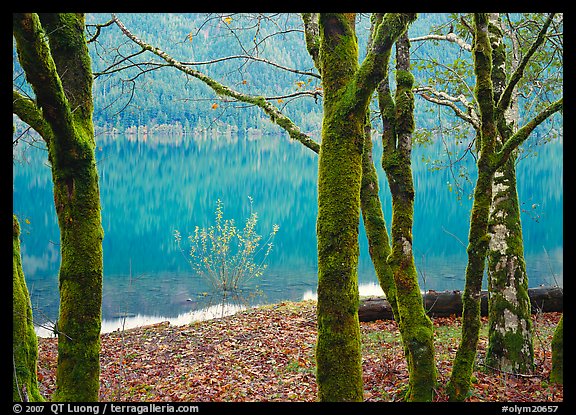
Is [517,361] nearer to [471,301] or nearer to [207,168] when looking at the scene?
[471,301]

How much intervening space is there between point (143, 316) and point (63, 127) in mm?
13350

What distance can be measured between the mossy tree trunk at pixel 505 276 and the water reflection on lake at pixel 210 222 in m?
0.76

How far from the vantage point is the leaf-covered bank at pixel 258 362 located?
7289 millimetres

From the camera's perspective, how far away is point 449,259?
2411 cm

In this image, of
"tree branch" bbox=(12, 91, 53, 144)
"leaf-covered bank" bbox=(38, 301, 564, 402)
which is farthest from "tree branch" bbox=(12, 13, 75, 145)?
"leaf-covered bank" bbox=(38, 301, 564, 402)

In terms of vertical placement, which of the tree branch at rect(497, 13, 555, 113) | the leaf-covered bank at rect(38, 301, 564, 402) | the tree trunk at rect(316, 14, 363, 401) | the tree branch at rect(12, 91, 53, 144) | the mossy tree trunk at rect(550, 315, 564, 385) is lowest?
the leaf-covered bank at rect(38, 301, 564, 402)

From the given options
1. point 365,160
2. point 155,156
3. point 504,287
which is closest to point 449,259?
point 504,287

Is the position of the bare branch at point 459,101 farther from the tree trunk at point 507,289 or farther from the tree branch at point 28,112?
the tree branch at point 28,112

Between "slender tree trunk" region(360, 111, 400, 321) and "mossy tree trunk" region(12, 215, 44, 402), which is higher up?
"slender tree trunk" region(360, 111, 400, 321)

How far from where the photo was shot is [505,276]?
777 cm

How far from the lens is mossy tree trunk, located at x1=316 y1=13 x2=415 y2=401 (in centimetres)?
390

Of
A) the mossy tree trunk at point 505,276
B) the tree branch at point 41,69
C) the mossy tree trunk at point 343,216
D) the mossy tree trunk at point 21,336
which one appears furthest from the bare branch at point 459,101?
the mossy tree trunk at point 21,336

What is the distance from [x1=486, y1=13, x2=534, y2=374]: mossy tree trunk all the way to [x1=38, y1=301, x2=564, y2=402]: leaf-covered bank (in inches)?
9.8

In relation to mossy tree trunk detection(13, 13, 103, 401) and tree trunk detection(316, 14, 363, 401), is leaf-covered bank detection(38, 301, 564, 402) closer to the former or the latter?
mossy tree trunk detection(13, 13, 103, 401)
